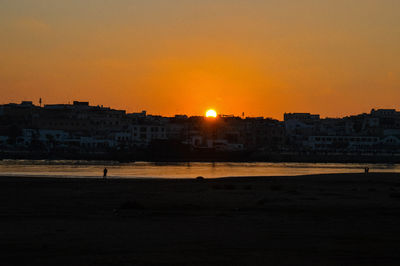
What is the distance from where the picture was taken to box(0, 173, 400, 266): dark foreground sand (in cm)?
1464

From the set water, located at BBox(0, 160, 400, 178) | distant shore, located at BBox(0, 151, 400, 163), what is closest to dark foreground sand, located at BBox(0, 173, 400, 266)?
water, located at BBox(0, 160, 400, 178)

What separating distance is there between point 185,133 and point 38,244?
466ft

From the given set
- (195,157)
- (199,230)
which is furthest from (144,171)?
(195,157)

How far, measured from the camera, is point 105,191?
33094 millimetres

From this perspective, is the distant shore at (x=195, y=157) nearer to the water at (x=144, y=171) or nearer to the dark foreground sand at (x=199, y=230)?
the water at (x=144, y=171)

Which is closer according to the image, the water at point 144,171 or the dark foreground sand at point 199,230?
the dark foreground sand at point 199,230

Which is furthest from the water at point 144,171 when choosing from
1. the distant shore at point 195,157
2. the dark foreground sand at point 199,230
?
the distant shore at point 195,157

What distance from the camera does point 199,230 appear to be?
18.3 m

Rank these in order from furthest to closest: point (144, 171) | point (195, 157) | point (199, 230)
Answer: point (195, 157) < point (144, 171) < point (199, 230)

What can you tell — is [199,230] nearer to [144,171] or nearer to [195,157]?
[144,171]

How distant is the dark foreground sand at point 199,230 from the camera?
1464cm

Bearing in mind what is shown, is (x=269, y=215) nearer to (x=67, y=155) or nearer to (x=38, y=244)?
(x=38, y=244)

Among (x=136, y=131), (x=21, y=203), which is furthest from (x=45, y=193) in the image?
(x=136, y=131)

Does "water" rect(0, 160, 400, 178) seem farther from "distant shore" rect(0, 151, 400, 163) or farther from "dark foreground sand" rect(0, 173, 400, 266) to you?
"distant shore" rect(0, 151, 400, 163)
